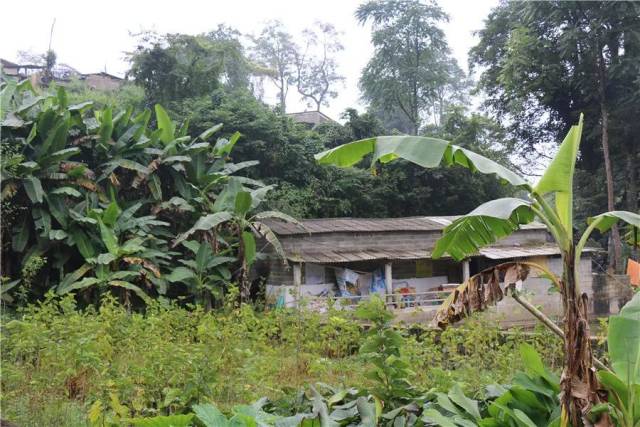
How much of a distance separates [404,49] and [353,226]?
14.5 meters

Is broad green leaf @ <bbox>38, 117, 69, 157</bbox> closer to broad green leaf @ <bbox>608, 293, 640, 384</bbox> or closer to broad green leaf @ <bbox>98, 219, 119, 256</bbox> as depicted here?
broad green leaf @ <bbox>98, 219, 119, 256</bbox>

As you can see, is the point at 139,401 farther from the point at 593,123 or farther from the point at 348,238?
the point at 593,123

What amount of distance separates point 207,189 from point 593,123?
46.5 feet

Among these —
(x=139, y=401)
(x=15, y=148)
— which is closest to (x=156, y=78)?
(x=15, y=148)

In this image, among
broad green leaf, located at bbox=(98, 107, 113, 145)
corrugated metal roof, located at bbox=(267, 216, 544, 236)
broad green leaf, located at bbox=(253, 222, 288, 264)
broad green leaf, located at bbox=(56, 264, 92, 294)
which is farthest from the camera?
corrugated metal roof, located at bbox=(267, 216, 544, 236)

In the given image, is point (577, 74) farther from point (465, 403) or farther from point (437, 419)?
point (437, 419)

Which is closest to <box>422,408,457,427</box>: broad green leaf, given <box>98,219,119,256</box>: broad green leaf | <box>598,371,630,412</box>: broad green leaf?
<box>598,371,630,412</box>: broad green leaf

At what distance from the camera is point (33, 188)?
10148 millimetres

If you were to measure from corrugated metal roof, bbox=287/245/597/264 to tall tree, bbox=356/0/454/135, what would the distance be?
10826mm

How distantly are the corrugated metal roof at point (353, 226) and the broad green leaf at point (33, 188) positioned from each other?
5.34 metres

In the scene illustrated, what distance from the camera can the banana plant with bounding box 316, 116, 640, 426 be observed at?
115 inches

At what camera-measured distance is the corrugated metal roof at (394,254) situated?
13.6m

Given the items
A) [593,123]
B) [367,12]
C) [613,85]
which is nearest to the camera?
[613,85]

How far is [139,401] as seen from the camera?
365 centimetres
